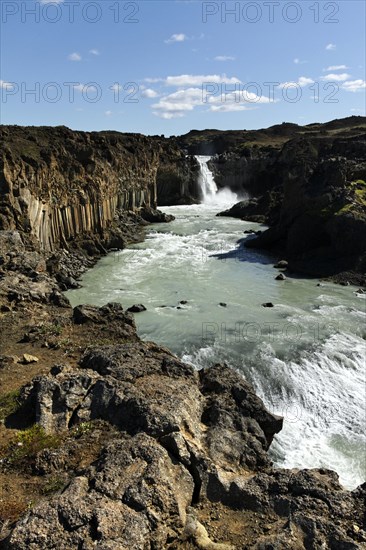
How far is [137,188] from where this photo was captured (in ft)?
191

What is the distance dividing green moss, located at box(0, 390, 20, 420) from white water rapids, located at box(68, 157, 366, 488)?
28.9ft

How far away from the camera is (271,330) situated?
23.6 meters

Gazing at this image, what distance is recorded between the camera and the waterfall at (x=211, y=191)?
259ft

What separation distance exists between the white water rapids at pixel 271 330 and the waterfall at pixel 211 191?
37994 millimetres

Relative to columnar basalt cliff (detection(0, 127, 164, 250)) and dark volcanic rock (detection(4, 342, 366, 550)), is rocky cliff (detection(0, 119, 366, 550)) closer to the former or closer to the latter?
dark volcanic rock (detection(4, 342, 366, 550))

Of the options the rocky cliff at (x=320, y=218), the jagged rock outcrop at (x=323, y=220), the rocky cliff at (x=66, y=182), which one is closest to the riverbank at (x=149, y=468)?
the rocky cliff at (x=66, y=182)

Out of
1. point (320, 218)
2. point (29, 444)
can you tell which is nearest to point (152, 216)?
point (320, 218)

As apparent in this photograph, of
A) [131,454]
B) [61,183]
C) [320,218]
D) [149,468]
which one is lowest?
[149,468]

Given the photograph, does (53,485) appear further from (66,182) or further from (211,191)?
(211,191)

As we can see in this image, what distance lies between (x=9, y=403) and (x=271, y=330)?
14994mm

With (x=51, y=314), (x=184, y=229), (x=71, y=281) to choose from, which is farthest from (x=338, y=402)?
(x=184, y=229)

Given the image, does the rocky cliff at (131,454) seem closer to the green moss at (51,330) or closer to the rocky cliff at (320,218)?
the green moss at (51,330)

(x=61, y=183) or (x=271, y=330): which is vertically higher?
(x=61, y=183)

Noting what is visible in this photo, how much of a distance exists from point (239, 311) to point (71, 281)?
1186 cm
